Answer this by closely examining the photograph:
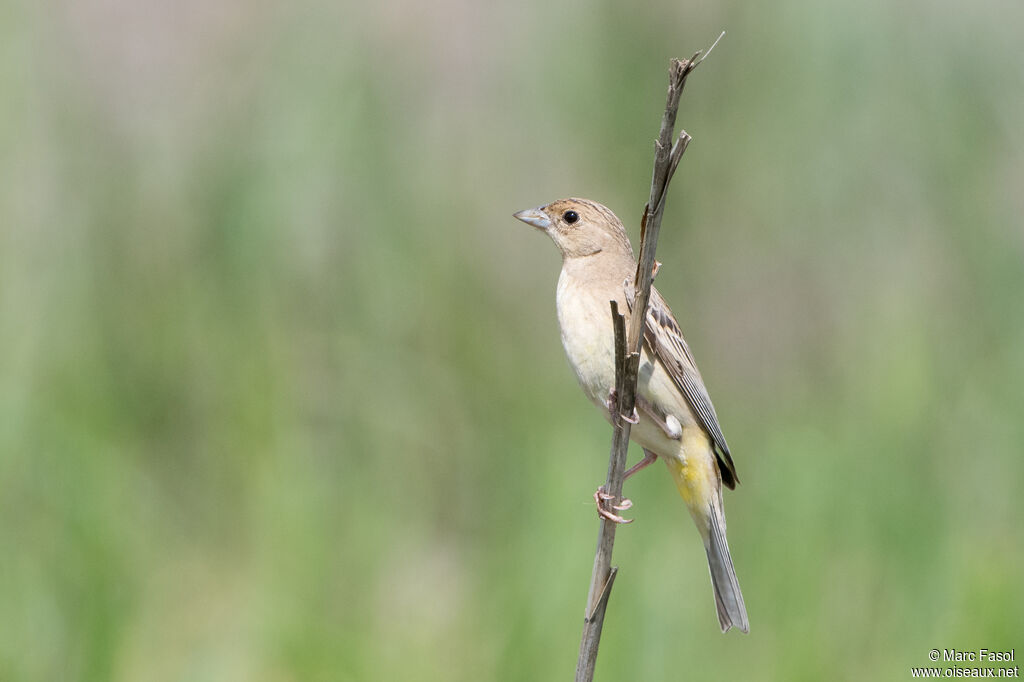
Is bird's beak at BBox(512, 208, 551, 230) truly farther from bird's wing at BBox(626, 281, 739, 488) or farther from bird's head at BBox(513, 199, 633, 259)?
bird's wing at BBox(626, 281, 739, 488)

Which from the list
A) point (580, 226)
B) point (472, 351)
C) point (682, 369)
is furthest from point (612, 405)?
point (472, 351)

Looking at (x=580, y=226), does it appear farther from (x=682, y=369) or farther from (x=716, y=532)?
(x=716, y=532)

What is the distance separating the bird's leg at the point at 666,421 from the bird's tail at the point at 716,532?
13 cm

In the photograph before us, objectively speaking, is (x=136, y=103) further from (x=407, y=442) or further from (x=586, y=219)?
(x=586, y=219)

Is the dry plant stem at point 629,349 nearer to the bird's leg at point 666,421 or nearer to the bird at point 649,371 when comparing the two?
the bird at point 649,371

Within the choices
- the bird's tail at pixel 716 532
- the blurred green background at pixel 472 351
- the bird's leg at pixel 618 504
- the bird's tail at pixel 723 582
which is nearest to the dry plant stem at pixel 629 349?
the bird's leg at pixel 618 504

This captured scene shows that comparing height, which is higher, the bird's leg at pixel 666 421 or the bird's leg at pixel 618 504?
the bird's leg at pixel 666 421

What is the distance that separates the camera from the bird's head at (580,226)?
3.39 meters

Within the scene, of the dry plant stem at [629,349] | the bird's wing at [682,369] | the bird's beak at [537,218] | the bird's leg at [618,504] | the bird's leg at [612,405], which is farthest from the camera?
the bird's beak at [537,218]

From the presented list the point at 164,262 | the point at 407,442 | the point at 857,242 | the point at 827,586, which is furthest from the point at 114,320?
the point at 857,242

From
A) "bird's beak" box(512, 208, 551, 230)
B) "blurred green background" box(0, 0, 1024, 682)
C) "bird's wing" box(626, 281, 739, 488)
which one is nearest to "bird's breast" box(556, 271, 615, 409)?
"bird's wing" box(626, 281, 739, 488)

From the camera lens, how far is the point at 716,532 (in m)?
3.46

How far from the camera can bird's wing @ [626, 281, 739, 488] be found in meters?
3.18

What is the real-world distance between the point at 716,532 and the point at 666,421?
0.46 m
